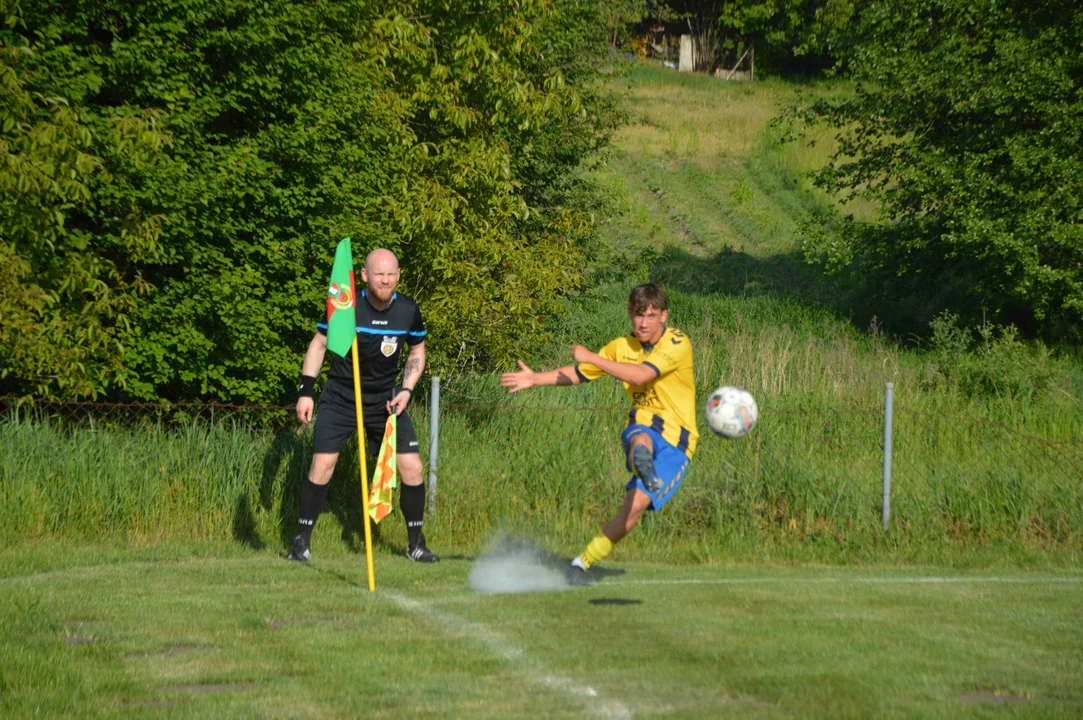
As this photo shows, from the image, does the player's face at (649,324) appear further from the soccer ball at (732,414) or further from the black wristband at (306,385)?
the black wristband at (306,385)

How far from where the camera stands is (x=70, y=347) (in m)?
11.4

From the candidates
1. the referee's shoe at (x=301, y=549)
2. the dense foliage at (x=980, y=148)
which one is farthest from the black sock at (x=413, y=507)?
the dense foliage at (x=980, y=148)

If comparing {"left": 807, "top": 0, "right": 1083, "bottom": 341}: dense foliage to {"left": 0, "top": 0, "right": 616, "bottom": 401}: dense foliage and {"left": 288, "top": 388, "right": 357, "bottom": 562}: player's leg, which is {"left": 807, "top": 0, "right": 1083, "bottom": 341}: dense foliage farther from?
{"left": 288, "top": 388, "right": 357, "bottom": 562}: player's leg

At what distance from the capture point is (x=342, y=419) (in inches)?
364

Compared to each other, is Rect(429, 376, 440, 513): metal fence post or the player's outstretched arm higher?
the player's outstretched arm

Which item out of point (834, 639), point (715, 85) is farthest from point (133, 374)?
point (715, 85)

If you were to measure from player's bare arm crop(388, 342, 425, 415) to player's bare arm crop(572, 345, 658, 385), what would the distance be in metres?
2.13

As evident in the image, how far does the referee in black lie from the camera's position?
29.8 ft

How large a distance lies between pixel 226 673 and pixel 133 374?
6.76 m

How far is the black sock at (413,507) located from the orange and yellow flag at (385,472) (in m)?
0.29

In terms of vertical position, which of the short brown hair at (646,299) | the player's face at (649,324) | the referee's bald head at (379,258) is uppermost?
the referee's bald head at (379,258)

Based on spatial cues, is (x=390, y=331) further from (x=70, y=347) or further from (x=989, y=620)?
(x=989, y=620)

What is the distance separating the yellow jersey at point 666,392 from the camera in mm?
7961

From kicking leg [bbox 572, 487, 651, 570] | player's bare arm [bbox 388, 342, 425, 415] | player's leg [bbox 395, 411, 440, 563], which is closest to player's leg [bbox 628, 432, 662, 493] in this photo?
kicking leg [bbox 572, 487, 651, 570]
